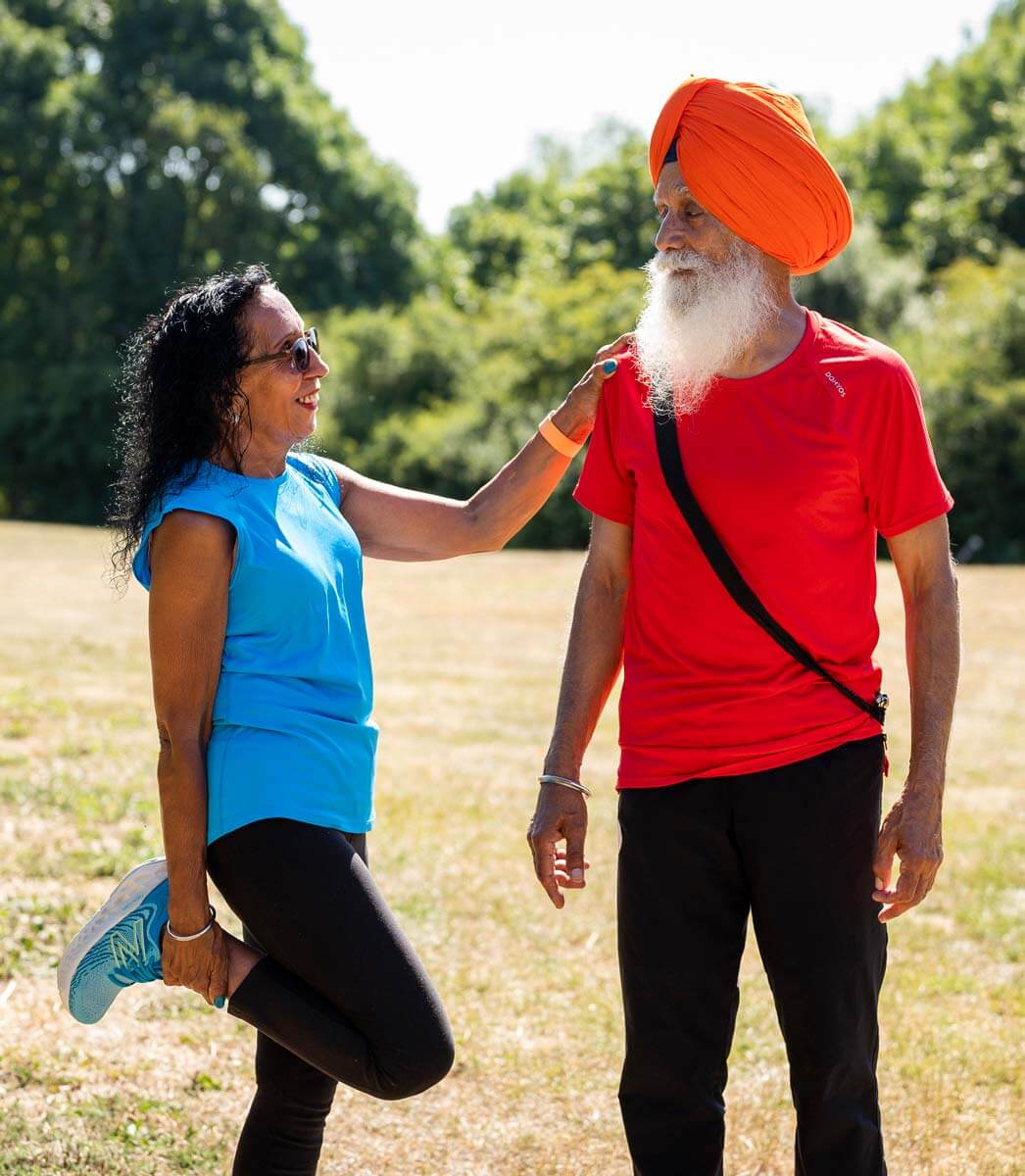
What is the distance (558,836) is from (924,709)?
0.85 meters

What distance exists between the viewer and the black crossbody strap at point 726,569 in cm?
301

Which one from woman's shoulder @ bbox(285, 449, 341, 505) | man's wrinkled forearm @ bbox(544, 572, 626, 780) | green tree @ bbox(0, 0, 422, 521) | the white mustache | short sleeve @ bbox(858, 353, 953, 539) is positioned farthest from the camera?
green tree @ bbox(0, 0, 422, 521)

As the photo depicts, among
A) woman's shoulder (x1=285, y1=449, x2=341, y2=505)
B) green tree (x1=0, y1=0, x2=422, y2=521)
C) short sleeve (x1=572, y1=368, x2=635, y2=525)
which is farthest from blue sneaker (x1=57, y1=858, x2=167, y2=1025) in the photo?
green tree (x1=0, y1=0, x2=422, y2=521)

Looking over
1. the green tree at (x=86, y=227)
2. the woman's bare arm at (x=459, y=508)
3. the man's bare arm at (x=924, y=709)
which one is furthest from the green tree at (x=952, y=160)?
the man's bare arm at (x=924, y=709)

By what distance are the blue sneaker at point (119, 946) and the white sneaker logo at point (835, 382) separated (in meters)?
1.73

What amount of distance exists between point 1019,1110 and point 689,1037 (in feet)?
6.31

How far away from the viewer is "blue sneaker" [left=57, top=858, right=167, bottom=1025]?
3.16 meters

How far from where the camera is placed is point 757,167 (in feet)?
10.1

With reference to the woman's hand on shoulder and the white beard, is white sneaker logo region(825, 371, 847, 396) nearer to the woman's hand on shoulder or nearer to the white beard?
the white beard

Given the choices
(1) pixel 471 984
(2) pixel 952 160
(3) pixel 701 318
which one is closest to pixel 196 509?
(3) pixel 701 318

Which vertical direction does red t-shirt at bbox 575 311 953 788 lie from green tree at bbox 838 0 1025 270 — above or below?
below

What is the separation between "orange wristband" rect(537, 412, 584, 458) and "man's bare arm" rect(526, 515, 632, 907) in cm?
40

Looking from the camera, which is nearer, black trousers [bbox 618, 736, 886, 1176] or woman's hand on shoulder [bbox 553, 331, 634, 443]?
black trousers [bbox 618, 736, 886, 1176]

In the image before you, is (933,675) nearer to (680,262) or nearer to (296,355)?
(680,262)
